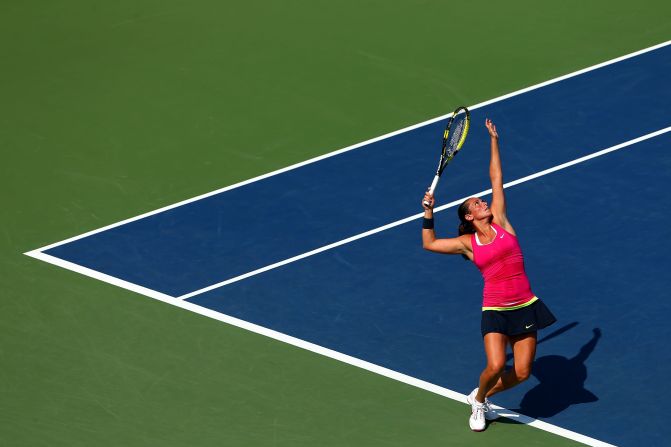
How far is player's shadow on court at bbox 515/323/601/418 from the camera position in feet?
49.7

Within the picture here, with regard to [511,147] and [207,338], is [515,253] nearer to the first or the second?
[207,338]

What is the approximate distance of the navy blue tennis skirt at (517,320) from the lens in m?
14.4

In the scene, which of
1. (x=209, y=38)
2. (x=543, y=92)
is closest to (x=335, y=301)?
(x=543, y=92)

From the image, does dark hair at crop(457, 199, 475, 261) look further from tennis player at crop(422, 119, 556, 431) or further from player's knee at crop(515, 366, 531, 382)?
player's knee at crop(515, 366, 531, 382)

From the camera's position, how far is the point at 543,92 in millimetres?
21156

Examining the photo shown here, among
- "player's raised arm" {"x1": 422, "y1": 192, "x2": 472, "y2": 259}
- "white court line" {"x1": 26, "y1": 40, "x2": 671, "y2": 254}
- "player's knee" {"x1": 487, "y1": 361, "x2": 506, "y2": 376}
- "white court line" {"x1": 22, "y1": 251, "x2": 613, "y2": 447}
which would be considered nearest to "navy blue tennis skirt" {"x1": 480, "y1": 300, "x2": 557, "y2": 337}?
"player's knee" {"x1": 487, "y1": 361, "x2": 506, "y2": 376}

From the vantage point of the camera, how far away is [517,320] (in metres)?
14.5

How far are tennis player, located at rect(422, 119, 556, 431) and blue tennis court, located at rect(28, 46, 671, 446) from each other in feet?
2.63

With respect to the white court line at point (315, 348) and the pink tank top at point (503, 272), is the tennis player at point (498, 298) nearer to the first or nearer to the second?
the pink tank top at point (503, 272)

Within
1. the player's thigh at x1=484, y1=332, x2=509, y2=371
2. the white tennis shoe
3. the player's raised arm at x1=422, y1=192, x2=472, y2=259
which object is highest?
the player's raised arm at x1=422, y1=192, x2=472, y2=259

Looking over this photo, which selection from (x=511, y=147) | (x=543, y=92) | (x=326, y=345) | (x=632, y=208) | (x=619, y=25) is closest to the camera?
(x=326, y=345)

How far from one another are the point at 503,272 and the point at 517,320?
47 centimetres

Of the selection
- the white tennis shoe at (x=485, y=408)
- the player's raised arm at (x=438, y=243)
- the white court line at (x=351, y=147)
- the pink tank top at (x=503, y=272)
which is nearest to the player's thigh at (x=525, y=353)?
the pink tank top at (x=503, y=272)

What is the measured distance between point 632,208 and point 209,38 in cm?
773
